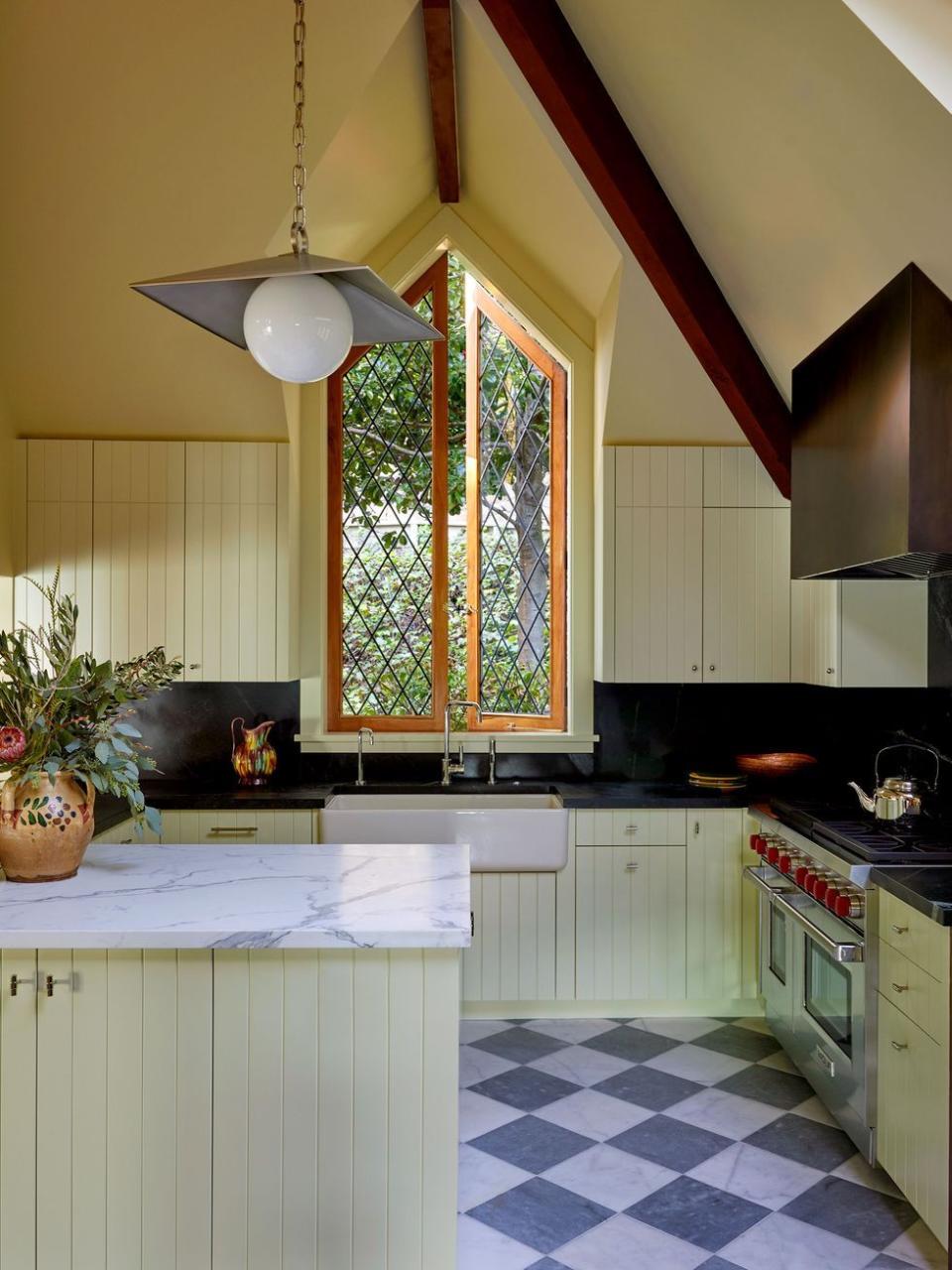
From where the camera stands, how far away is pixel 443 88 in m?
3.98

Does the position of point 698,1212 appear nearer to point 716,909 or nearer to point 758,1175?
point 758,1175

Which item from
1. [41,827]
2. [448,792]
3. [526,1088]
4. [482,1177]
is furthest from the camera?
[448,792]

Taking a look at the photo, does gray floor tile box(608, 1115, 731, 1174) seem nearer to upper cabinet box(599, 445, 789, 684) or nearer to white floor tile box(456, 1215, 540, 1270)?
white floor tile box(456, 1215, 540, 1270)

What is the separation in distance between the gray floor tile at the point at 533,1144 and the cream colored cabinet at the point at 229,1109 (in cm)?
110

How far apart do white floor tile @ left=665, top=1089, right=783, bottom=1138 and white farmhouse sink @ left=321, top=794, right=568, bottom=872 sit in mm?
1034

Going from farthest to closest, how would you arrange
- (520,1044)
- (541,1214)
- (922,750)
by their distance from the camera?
1. (922,750)
2. (520,1044)
3. (541,1214)

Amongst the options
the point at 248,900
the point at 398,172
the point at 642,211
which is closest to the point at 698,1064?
the point at 248,900

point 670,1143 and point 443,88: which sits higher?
point 443,88

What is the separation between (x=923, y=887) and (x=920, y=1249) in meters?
0.91

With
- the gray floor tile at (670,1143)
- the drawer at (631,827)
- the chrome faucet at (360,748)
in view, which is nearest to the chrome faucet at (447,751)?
the chrome faucet at (360,748)

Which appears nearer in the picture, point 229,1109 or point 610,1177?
point 229,1109

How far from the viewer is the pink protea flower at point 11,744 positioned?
246 cm

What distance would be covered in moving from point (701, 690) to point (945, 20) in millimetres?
3161

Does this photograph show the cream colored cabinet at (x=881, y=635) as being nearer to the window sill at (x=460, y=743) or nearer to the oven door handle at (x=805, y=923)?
the oven door handle at (x=805, y=923)
